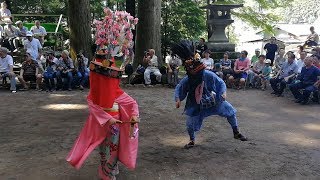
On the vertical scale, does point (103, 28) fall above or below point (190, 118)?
above

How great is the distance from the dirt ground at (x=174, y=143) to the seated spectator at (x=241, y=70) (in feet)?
6.91

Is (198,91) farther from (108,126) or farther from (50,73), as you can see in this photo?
(50,73)

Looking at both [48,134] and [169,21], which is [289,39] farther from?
[48,134]

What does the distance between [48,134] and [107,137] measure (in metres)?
2.85

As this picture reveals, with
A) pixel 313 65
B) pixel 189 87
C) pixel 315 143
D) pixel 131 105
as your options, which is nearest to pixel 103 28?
pixel 131 105

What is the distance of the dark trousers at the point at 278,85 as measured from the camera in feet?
37.3

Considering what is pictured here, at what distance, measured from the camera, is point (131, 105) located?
489 cm

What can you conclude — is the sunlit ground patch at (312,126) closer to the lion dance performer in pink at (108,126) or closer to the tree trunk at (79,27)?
the lion dance performer in pink at (108,126)

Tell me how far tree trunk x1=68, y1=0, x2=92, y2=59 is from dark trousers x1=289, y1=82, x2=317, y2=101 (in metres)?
7.16

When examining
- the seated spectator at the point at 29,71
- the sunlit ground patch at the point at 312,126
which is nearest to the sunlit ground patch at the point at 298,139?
the sunlit ground patch at the point at 312,126

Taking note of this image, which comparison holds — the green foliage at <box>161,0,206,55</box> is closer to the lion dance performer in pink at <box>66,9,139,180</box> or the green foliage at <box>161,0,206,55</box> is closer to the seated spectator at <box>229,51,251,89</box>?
the seated spectator at <box>229,51,251,89</box>

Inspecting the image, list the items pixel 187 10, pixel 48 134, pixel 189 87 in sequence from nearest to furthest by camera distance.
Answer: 1. pixel 189 87
2. pixel 48 134
3. pixel 187 10

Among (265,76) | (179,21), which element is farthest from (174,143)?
(179,21)

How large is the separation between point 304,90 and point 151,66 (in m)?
5.02
